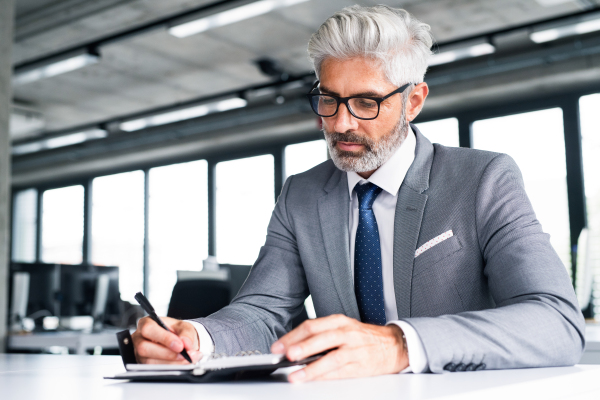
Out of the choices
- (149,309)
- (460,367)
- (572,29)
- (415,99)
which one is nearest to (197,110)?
(572,29)

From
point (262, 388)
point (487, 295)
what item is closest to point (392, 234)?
point (487, 295)

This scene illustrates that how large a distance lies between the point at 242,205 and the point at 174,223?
159 centimetres

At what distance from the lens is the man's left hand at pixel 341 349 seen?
3.21 ft

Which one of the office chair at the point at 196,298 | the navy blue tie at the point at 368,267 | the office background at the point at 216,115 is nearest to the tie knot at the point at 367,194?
the navy blue tie at the point at 368,267

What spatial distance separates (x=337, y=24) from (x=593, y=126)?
685cm

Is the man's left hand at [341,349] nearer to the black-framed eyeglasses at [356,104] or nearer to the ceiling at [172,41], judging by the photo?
the black-framed eyeglasses at [356,104]

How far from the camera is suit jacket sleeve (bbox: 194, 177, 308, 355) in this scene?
1.53 meters

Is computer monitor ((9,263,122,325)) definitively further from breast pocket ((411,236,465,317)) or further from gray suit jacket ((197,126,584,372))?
breast pocket ((411,236,465,317))

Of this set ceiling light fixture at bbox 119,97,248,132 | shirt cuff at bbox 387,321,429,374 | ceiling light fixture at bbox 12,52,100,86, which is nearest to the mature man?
shirt cuff at bbox 387,321,429,374

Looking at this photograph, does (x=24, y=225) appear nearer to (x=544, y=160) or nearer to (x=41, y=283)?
(x=41, y=283)

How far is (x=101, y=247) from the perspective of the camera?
41.0 feet

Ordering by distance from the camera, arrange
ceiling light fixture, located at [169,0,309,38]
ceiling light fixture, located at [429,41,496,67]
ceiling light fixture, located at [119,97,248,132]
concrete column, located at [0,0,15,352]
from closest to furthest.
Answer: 1. concrete column, located at [0,0,15,352]
2. ceiling light fixture, located at [169,0,309,38]
3. ceiling light fixture, located at [429,41,496,67]
4. ceiling light fixture, located at [119,97,248,132]

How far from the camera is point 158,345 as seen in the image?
1291 mm

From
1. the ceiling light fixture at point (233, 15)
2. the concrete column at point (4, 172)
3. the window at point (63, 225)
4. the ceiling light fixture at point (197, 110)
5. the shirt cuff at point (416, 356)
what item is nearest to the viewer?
the shirt cuff at point (416, 356)
